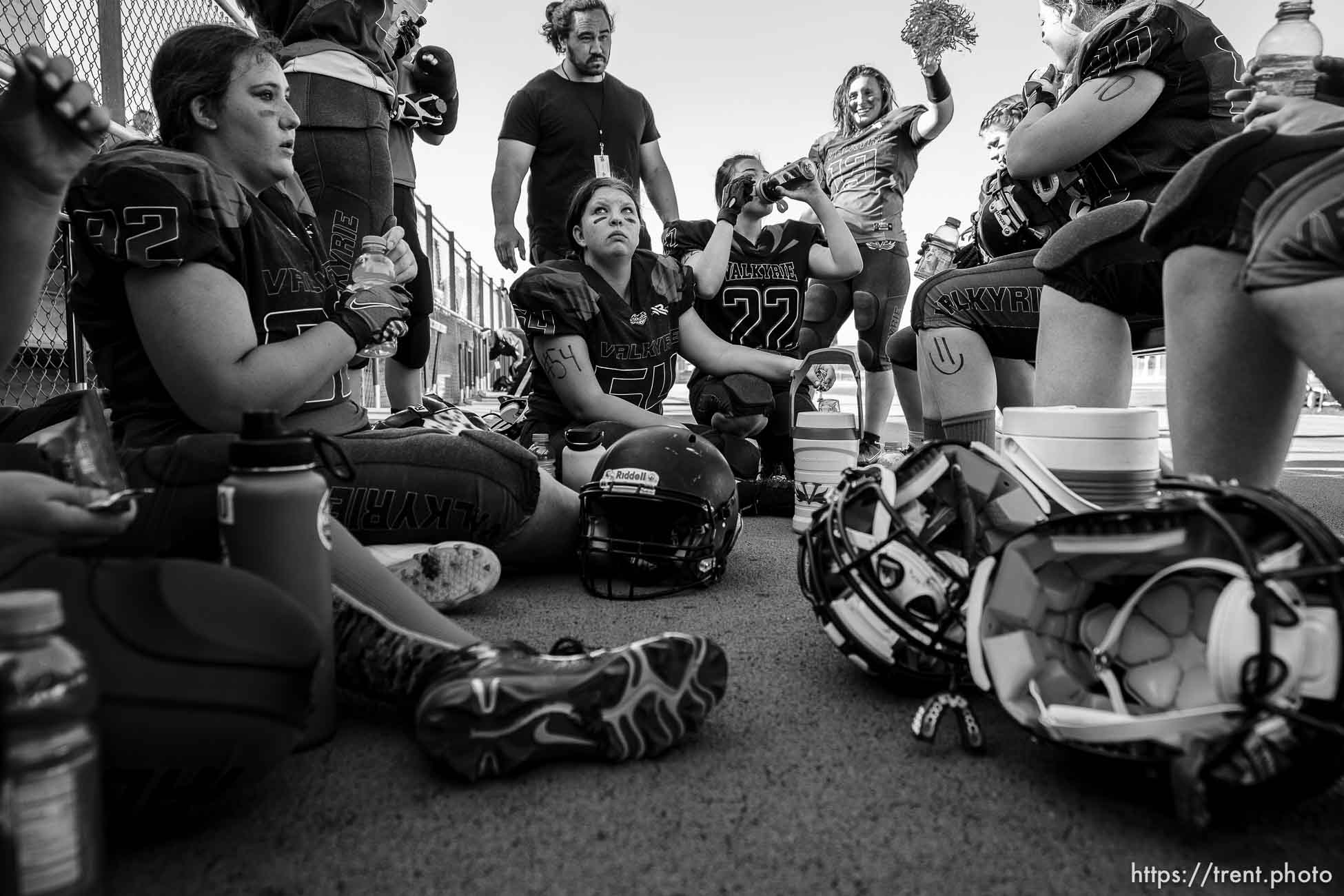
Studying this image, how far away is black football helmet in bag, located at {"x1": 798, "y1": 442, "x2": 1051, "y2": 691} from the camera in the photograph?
3.84 feet

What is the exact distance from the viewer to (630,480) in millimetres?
1818

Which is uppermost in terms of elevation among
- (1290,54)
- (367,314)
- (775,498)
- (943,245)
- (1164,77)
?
(1164,77)

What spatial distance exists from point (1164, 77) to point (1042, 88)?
0.62m

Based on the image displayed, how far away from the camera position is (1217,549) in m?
0.91

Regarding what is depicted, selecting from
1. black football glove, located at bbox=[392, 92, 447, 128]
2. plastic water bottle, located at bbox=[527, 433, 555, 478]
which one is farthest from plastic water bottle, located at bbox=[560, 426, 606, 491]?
black football glove, located at bbox=[392, 92, 447, 128]

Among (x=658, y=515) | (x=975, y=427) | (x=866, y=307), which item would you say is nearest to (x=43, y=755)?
(x=658, y=515)

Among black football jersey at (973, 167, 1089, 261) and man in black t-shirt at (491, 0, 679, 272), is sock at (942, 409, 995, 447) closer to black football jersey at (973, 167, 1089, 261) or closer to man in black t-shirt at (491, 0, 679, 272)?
black football jersey at (973, 167, 1089, 261)

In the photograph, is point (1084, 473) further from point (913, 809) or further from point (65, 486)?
point (65, 486)

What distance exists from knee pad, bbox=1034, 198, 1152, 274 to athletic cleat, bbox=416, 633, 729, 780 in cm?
124

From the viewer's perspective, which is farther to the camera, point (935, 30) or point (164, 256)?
point (935, 30)

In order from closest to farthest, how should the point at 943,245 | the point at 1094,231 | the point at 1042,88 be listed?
the point at 1094,231 < the point at 1042,88 < the point at 943,245

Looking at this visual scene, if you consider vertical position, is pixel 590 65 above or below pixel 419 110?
above

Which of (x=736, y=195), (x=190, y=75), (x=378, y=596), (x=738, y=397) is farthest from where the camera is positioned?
(x=736, y=195)

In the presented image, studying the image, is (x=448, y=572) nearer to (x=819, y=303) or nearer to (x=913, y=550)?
(x=913, y=550)
